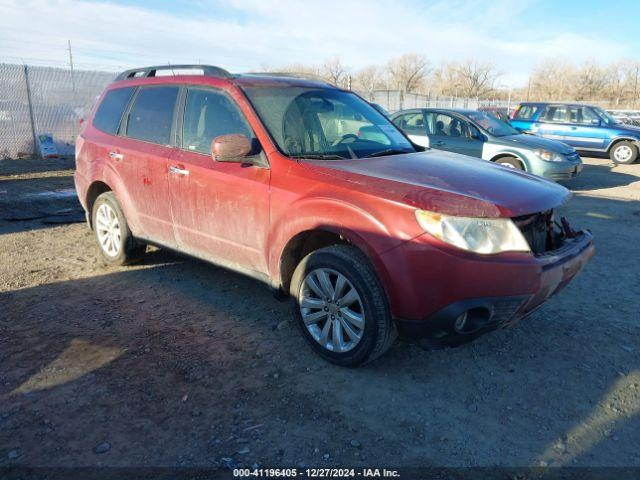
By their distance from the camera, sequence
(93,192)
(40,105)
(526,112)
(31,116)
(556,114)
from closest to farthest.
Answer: (93,192), (31,116), (40,105), (556,114), (526,112)

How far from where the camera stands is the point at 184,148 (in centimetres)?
412

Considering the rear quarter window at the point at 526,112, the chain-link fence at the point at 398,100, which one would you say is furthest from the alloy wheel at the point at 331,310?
the chain-link fence at the point at 398,100

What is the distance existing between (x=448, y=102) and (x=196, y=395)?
33.5 metres

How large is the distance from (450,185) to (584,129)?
45.5 ft

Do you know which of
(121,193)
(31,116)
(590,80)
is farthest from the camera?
(590,80)

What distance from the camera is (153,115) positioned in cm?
450

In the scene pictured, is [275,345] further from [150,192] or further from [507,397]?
[150,192]

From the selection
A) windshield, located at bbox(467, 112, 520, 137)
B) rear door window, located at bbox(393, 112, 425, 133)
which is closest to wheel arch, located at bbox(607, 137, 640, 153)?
windshield, located at bbox(467, 112, 520, 137)

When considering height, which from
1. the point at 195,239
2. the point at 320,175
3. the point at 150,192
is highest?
the point at 320,175

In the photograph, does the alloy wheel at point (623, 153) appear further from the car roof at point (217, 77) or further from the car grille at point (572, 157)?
the car roof at point (217, 77)

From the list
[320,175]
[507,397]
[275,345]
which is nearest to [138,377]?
[275,345]

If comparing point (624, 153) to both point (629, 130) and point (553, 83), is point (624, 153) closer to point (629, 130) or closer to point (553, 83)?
point (629, 130)

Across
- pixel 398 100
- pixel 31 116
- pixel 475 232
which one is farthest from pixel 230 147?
pixel 398 100

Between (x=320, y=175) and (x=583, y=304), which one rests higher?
(x=320, y=175)
